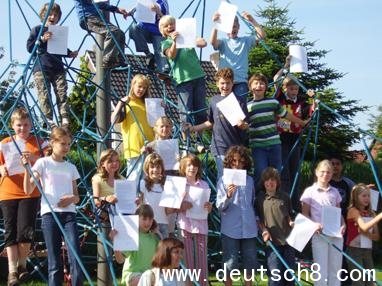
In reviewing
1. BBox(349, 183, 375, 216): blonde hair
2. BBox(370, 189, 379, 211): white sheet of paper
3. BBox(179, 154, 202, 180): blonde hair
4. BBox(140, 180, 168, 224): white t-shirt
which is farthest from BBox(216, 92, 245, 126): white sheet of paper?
BBox(370, 189, 379, 211): white sheet of paper

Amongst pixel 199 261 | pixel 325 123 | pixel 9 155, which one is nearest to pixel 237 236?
pixel 199 261


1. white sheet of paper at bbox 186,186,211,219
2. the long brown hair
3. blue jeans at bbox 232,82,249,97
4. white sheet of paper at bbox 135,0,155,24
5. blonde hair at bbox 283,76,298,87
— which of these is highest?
white sheet of paper at bbox 135,0,155,24

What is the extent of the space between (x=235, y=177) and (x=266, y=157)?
3.06 ft

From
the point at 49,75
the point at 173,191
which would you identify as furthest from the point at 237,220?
the point at 49,75

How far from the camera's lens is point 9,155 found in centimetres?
587

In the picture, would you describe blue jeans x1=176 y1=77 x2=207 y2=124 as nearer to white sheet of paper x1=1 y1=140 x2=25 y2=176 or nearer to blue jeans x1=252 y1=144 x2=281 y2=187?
blue jeans x1=252 y1=144 x2=281 y2=187

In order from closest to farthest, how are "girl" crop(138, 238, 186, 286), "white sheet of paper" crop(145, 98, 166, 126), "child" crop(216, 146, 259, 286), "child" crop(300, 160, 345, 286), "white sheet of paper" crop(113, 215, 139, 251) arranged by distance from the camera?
"girl" crop(138, 238, 186, 286) → "white sheet of paper" crop(113, 215, 139, 251) → "child" crop(216, 146, 259, 286) → "child" crop(300, 160, 345, 286) → "white sheet of paper" crop(145, 98, 166, 126)

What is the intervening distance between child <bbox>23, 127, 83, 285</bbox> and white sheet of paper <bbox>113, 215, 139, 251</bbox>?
31 centimetres

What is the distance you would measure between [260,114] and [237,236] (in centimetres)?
125

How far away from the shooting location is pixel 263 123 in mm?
6734

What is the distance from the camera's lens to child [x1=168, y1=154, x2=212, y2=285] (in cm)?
596

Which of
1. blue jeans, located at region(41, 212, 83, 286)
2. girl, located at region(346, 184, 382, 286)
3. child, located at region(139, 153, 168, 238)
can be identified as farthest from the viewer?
girl, located at region(346, 184, 382, 286)

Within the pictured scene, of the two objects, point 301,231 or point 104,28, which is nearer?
point 301,231

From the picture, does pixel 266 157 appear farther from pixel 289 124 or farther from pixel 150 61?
pixel 150 61
